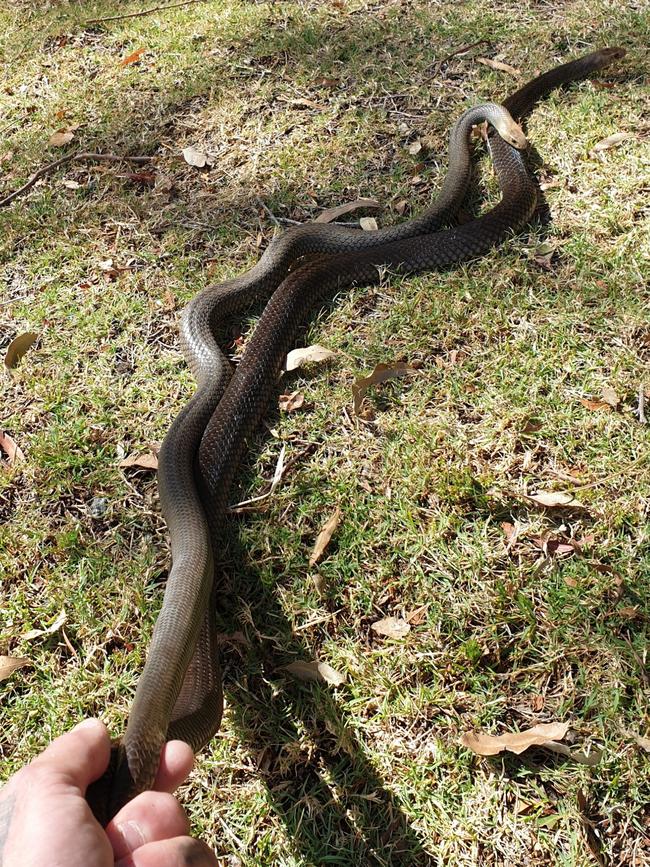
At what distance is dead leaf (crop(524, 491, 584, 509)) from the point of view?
3.33m

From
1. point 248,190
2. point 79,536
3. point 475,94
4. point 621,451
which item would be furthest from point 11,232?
point 621,451

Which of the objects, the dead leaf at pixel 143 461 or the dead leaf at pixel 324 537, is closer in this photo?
the dead leaf at pixel 324 537

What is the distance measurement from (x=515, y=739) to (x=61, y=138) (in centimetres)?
581

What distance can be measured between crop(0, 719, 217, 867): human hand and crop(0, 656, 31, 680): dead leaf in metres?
1.35

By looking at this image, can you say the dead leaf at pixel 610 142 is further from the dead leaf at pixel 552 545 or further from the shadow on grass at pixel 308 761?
the shadow on grass at pixel 308 761

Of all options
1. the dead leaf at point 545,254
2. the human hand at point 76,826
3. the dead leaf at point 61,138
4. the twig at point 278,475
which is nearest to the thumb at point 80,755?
the human hand at point 76,826

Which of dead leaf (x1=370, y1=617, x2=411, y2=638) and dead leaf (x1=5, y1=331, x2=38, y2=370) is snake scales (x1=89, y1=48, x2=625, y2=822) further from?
dead leaf (x1=5, y1=331, x2=38, y2=370)

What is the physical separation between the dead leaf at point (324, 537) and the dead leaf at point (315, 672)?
0.49 m

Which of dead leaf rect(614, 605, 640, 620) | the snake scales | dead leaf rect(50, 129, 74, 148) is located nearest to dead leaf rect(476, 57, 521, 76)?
the snake scales

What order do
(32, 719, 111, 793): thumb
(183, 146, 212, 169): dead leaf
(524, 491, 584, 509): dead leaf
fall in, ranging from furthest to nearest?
(183, 146, 212, 169): dead leaf < (524, 491, 584, 509): dead leaf < (32, 719, 111, 793): thumb

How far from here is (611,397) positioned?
3.74 metres

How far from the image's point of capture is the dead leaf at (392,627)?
10.0 feet

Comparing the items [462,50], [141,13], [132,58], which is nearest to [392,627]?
[462,50]

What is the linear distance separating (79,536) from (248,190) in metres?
3.02
